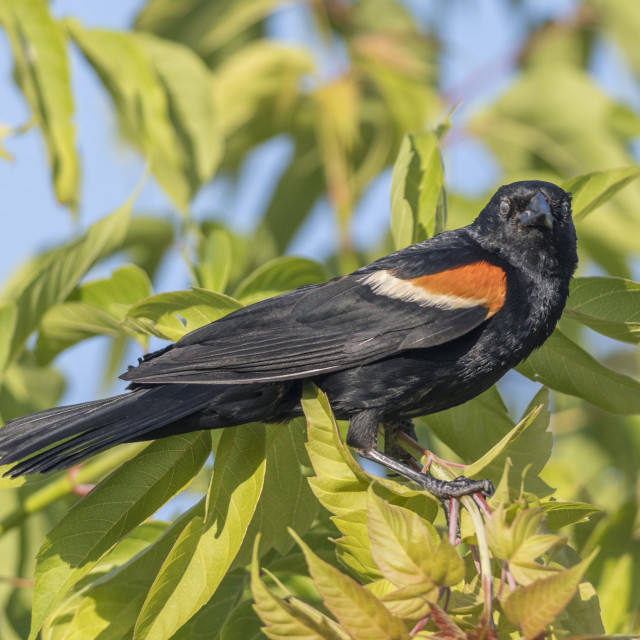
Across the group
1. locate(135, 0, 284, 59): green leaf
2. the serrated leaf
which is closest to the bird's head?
the serrated leaf

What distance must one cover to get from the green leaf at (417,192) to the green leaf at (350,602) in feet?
3.77

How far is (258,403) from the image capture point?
89.4 inches

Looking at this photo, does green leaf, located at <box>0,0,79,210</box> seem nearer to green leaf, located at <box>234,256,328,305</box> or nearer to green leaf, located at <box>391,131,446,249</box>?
green leaf, located at <box>234,256,328,305</box>

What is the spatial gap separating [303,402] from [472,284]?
2.46 ft

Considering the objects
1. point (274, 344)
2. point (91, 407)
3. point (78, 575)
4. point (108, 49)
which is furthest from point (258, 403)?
point (108, 49)

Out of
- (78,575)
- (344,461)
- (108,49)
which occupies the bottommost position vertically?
(78,575)

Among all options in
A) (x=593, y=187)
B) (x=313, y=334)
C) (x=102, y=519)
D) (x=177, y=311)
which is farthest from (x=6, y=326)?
(x=593, y=187)

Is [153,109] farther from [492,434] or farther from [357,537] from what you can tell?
[357,537]

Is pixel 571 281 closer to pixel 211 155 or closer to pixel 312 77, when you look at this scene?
pixel 211 155

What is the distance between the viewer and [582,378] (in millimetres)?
2275

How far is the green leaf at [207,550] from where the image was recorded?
1849 millimetres

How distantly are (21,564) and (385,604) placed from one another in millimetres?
1596

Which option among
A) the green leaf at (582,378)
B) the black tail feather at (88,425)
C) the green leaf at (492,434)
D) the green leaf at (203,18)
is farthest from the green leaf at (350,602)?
the green leaf at (203,18)

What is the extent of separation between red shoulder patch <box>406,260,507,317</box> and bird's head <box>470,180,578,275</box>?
0.13m
